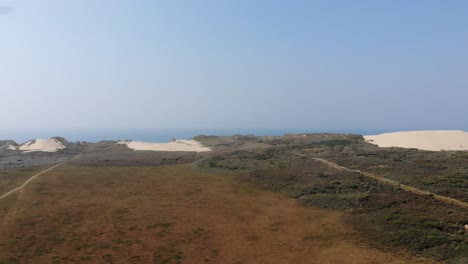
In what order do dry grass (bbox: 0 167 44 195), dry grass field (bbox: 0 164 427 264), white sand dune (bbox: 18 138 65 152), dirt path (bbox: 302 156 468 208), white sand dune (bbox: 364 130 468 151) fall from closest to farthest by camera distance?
1. dry grass field (bbox: 0 164 427 264)
2. dirt path (bbox: 302 156 468 208)
3. dry grass (bbox: 0 167 44 195)
4. white sand dune (bbox: 364 130 468 151)
5. white sand dune (bbox: 18 138 65 152)

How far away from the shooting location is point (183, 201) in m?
36.1

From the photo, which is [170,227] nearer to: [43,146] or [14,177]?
[14,177]

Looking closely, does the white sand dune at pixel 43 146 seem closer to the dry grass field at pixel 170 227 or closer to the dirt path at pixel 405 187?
the dry grass field at pixel 170 227

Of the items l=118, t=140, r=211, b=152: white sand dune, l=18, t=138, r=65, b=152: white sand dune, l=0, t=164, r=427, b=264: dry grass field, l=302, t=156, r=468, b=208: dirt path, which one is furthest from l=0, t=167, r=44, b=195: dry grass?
l=302, t=156, r=468, b=208: dirt path

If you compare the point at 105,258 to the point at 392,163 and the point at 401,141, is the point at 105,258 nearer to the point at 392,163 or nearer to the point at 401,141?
the point at 392,163

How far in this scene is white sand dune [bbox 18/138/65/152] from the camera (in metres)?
86.6

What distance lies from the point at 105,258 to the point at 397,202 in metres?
25.5

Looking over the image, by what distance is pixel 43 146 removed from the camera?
295ft

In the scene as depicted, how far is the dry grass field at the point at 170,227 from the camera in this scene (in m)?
22.4

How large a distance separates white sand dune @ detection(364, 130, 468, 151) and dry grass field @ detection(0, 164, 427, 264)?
4398cm

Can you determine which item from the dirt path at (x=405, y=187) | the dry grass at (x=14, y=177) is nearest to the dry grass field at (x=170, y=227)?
the dry grass at (x=14, y=177)

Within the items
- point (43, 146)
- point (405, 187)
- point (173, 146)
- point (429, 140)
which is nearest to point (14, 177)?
point (43, 146)

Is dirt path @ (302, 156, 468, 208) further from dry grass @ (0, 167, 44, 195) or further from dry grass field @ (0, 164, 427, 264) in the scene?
dry grass @ (0, 167, 44, 195)

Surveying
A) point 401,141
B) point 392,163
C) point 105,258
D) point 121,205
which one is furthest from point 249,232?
point 401,141
